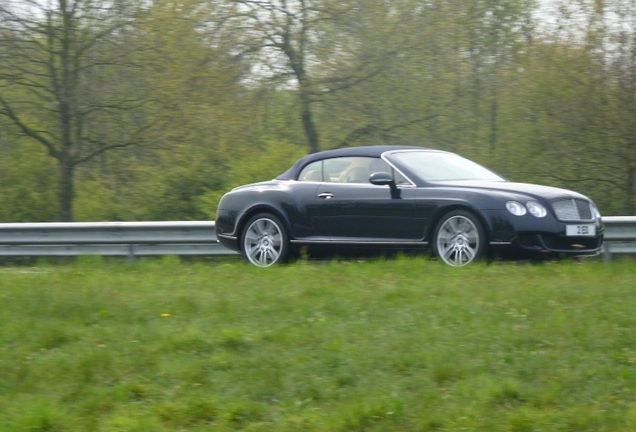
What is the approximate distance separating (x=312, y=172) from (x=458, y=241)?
2270 mm

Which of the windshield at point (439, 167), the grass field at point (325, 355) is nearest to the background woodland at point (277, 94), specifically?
the windshield at point (439, 167)

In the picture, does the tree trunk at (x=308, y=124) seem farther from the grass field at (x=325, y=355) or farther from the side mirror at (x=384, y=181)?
the grass field at (x=325, y=355)

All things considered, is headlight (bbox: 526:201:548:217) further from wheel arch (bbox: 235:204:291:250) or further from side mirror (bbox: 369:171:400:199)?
wheel arch (bbox: 235:204:291:250)

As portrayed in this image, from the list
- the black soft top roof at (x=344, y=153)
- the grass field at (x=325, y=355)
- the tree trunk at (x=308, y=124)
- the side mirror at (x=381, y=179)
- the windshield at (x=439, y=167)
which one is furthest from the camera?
the tree trunk at (x=308, y=124)

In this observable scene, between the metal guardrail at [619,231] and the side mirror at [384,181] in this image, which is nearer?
the side mirror at [384,181]

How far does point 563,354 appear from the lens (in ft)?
20.5

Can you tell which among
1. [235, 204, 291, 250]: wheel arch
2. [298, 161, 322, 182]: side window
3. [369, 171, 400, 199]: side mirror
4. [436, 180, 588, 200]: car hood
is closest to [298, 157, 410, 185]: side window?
[298, 161, 322, 182]: side window

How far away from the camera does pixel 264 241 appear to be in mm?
11734

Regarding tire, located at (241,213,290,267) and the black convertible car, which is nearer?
the black convertible car

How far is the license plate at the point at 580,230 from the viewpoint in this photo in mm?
10109

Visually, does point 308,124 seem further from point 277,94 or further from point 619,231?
point 619,231

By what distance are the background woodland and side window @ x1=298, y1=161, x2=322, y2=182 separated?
9235 mm

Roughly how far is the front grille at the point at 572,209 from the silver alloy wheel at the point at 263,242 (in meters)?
3.31

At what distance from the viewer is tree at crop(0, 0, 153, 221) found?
70.1ft
